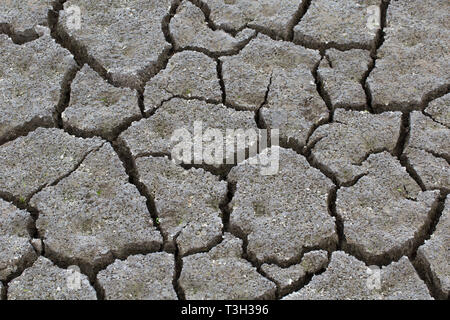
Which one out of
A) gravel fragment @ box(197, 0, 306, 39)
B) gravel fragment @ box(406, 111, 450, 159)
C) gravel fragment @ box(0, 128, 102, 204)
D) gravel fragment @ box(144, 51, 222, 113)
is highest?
gravel fragment @ box(197, 0, 306, 39)

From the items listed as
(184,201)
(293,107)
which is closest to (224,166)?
(184,201)

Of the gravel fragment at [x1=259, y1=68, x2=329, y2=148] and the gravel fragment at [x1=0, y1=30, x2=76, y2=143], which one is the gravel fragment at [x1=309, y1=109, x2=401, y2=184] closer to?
the gravel fragment at [x1=259, y1=68, x2=329, y2=148]

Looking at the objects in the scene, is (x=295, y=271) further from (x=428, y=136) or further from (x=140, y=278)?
(x=428, y=136)

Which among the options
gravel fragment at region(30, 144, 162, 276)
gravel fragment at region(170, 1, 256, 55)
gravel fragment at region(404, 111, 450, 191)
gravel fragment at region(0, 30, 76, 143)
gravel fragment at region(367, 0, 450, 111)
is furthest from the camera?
gravel fragment at region(170, 1, 256, 55)

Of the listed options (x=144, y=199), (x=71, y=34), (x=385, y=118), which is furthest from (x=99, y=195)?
(x=385, y=118)

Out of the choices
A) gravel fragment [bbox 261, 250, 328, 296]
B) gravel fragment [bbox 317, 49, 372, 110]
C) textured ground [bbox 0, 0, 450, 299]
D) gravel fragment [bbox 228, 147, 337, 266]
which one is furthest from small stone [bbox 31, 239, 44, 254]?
gravel fragment [bbox 317, 49, 372, 110]

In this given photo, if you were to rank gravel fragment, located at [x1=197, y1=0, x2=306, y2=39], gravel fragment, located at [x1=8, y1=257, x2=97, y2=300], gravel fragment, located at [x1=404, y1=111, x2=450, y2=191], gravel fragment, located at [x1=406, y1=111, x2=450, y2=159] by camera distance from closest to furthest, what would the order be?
gravel fragment, located at [x1=8, y1=257, x2=97, y2=300], gravel fragment, located at [x1=404, y1=111, x2=450, y2=191], gravel fragment, located at [x1=406, y1=111, x2=450, y2=159], gravel fragment, located at [x1=197, y1=0, x2=306, y2=39]

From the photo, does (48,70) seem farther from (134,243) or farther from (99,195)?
(134,243)
